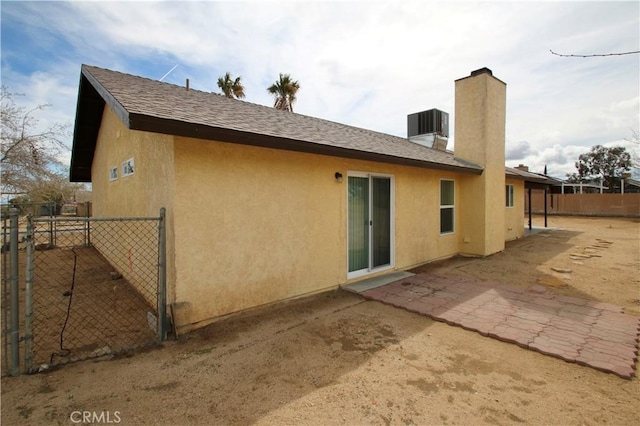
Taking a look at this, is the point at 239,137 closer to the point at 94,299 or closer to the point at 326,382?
the point at 326,382

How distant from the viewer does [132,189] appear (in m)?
6.46

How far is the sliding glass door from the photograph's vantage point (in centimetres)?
660

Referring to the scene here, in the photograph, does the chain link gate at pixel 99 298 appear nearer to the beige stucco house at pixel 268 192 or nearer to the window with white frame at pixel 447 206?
the beige stucco house at pixel 268 192

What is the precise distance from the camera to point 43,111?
12.7 metres

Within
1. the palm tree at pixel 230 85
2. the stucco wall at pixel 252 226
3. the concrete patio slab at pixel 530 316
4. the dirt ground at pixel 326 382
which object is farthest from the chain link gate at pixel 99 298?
the palm tree at pixel 230 85

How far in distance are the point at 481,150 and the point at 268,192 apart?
7790 mm

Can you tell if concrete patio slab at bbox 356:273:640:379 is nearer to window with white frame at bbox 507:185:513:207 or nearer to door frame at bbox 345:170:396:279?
door frame at bbox 345:170:396:279

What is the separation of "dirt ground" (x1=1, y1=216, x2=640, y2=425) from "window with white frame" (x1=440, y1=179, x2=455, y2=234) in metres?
5.36

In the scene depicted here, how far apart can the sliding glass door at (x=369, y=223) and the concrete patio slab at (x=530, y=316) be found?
0.62 m

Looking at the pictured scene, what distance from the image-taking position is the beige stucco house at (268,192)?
419 cm

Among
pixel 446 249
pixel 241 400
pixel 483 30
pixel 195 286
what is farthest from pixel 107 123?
pixel 446 249

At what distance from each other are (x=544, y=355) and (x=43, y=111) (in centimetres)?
1833

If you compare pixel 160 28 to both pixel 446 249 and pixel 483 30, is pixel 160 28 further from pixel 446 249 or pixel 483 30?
pixel 446 249

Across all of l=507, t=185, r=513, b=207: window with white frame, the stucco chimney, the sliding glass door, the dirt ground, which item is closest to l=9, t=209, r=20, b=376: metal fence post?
the dirt ground
